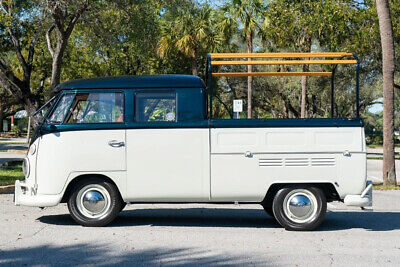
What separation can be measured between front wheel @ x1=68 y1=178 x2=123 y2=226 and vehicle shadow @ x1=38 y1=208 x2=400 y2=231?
13.5 inches

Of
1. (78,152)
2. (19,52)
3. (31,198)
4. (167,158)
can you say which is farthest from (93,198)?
(19,52)

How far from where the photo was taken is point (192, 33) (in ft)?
105

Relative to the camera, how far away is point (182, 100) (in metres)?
8.23

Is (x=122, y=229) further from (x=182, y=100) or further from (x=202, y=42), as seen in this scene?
(x=202, y=42)

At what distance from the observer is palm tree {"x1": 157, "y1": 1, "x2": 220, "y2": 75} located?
31.6 m

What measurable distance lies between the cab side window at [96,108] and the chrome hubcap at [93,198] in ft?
3.30

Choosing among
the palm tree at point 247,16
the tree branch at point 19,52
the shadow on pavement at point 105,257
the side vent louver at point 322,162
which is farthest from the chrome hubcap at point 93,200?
the palm tree at point 247,16

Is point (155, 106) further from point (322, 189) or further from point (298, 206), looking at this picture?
point (322, 189)

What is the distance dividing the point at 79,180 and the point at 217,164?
2088 millimetres

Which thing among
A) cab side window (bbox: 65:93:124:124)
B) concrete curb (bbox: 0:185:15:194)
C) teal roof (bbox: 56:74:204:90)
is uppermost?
teal roof (bbox: 56:74:204:90)

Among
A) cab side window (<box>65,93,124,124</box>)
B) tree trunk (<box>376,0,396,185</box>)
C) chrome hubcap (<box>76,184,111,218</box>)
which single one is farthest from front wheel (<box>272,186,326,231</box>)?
tree trunk (<box>376,0,396,185</box>)

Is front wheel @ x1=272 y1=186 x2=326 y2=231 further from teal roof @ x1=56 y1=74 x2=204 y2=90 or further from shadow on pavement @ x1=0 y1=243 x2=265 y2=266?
teal roof @ x1=56 y1=74 x2=204 y2=90

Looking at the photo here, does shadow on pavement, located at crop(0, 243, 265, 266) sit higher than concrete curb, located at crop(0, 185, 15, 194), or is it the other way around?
concrete curb, located at crop(0, 185, 15, 194)

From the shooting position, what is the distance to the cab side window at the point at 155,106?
27.1 ft
